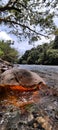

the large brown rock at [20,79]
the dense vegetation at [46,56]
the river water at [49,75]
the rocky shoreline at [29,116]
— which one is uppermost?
the dense vegetation at [46,56]

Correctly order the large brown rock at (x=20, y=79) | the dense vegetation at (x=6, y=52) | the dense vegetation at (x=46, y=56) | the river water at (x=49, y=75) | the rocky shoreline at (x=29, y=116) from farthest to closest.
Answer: the dense vegetation at (x=46, y=56) → the dense vegetation at (x=6, y=52) → the river water at (x=49, y=75) → the large brown rock at (x=20, y=79) → the rocky shoreline at (x=29, y=116)

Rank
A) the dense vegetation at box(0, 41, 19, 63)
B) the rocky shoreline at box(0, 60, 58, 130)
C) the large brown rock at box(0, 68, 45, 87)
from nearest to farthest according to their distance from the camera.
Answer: the rocky shoreline at box(0, 60, 58, 130) < the large brown rock at box(0, 68, 45, 87) < the dense vegetation at box(0, 41, 19, 63)

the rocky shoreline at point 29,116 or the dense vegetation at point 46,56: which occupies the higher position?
the dense vegetation at point 46,56

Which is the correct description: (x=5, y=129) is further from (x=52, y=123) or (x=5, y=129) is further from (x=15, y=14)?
(x=15, y=14)

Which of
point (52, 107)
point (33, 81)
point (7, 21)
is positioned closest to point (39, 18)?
point (7, 21)

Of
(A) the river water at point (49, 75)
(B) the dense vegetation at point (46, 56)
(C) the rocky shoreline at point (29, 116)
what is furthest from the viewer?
(B) the dense vegetation at point (46, 56)

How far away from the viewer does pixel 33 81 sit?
28.3ft

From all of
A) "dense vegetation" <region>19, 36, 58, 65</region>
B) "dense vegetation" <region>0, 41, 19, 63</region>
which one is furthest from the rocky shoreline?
"dense vegetation" <region>19, 36, 58, 65</region>

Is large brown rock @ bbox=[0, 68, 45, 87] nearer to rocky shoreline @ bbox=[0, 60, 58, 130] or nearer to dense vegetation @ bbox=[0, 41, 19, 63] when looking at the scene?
rocky shoreline @ bbox=[0, 60, 58, 130]

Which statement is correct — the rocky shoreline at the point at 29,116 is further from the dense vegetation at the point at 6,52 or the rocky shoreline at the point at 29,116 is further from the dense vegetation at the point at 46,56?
the dense vegetation at the point at 46,56

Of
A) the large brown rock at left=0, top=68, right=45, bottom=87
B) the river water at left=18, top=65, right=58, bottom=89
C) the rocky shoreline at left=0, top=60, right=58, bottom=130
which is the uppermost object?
the river water at left=18, top=65, right=58, bottom=89

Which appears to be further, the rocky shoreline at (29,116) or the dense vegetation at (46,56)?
the dense vegetation at (46,56)

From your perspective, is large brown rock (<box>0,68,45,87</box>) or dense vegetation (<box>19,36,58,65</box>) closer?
large brown rock (<box>0,68,45,87</box>)

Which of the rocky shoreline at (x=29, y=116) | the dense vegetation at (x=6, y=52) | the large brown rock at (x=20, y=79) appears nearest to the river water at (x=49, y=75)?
the large brown rock at (x=20, y=79)
